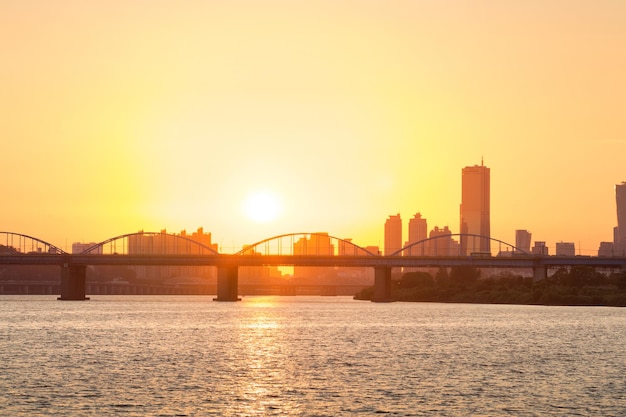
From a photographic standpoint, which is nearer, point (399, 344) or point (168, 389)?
point (168, 389)

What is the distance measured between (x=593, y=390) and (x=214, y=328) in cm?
8270

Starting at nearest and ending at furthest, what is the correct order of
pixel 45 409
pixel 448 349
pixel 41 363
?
1. pixel 45 409
2. pixel 41 363
3. pixel 448 349

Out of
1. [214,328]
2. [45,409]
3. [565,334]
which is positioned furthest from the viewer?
[214,328]

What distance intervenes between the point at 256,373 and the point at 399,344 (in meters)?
33.8

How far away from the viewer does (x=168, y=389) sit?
65.2 metres

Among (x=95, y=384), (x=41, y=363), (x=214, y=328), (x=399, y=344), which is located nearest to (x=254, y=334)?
(x=214, y=328)

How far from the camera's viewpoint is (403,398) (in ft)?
202

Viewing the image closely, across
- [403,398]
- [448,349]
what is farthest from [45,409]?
[448,349]

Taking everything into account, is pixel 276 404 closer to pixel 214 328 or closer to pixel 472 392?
pixel 472 392

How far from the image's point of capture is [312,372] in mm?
76500

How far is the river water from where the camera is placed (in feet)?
190

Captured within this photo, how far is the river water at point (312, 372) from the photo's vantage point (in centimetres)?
5791

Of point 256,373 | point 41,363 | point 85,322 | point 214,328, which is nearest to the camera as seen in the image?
point 256,373

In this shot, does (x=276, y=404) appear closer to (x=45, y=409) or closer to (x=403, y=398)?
(x=403, y=398)
